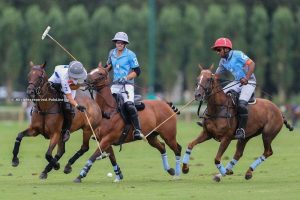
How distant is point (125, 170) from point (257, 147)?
10236mm

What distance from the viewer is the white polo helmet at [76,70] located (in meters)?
19.1

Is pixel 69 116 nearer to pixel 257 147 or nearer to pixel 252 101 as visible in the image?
pixel 252 101

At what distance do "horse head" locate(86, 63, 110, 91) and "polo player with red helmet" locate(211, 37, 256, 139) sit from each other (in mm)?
2031

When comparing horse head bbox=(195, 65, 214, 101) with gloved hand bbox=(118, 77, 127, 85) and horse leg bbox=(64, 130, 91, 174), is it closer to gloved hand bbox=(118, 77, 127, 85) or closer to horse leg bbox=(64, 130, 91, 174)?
gloved hand bbox=(118, 77, 127, 85)

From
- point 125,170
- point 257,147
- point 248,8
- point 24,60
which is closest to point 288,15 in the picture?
point 248,8

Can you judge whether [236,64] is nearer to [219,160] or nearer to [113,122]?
[219,160]

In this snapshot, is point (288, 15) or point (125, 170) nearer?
point (125, 170)

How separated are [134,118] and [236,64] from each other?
2.12 meters

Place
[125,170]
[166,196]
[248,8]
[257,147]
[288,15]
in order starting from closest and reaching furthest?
[166,196]
[125,170]
[257,147]
[288,15]
[248,8]

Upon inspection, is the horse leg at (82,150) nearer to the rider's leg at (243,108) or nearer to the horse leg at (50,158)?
the horse leg at (50,158)

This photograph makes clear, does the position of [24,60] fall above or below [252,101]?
below

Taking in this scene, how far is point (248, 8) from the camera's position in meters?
67.9

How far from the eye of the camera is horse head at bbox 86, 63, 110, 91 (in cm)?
1856

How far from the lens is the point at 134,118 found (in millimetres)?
19141
